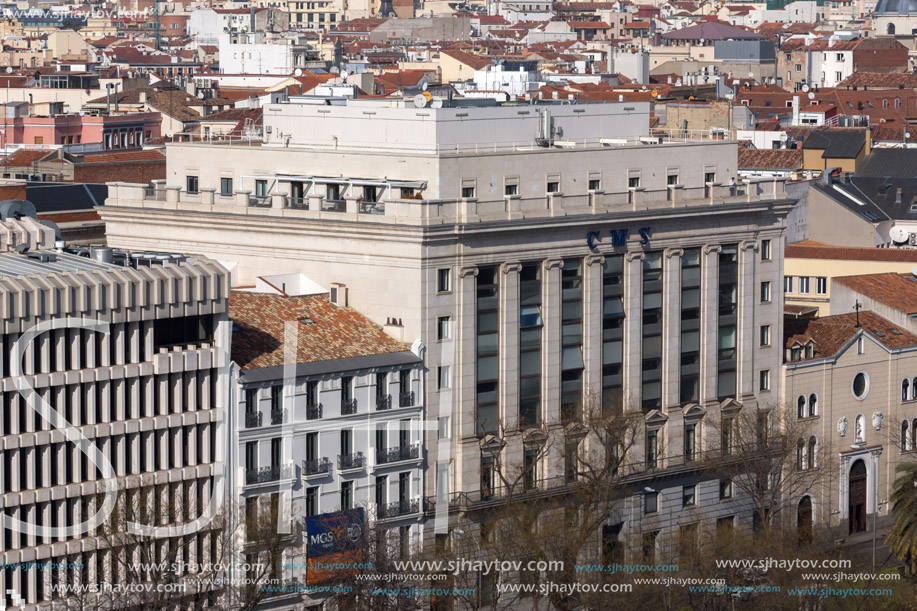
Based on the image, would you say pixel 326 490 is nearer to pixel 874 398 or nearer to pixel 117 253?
pixel 117 253

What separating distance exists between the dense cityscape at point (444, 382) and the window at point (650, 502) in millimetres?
147

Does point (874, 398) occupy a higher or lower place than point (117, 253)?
lower

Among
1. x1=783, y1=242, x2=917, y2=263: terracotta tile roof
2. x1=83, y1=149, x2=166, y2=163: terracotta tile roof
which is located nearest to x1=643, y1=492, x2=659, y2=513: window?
x1=783, y1=242, x2=917, y2=263: terracotta tile roof

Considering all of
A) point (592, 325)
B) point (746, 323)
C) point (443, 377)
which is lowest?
point (443, 377)

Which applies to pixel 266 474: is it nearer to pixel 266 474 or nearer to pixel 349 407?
pixel 266 474

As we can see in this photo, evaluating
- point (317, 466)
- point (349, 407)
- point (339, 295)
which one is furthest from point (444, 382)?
point (317, 466)

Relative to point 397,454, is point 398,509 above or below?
below

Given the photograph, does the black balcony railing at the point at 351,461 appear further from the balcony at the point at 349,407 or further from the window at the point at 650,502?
the window at the point at 650,502

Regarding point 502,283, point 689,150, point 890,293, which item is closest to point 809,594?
Answer: point 502,283

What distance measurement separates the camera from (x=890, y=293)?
124062 mm

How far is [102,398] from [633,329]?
27.5 meters

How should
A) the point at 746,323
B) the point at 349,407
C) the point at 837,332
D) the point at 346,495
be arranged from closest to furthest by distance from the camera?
the point at 349,407 → the point at 346,495 → the point at 746,323 → the point at 837,332

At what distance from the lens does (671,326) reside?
108000mm

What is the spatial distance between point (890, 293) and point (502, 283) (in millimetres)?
29849
